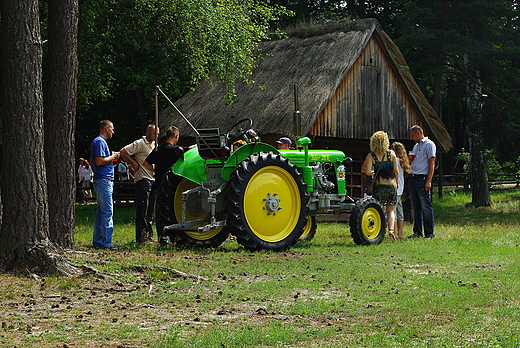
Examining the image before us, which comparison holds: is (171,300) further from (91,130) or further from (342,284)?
(91,130)

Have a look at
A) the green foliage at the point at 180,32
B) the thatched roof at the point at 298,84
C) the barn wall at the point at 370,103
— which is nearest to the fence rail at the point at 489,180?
the thatched roof at the point at 298,84

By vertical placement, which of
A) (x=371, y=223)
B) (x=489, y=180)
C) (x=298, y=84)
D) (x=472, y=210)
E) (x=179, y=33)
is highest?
(x=179, y=33)

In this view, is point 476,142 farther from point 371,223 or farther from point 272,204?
point 272,204

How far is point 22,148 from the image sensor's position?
8.27 meters

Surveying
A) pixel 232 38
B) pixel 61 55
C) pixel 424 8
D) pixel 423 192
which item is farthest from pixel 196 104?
pixel 61 55

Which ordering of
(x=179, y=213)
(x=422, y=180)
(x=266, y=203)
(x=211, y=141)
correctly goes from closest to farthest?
(x=266, y=203) → (x=211, y=141) → (x=179, y=213) → (x=422, y=180)

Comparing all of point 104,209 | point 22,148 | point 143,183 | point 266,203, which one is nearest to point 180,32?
point 143,183

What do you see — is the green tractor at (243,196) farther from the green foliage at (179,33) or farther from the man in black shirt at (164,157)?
the green foliage at (179,33)

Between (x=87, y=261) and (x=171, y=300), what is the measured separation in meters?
2.12

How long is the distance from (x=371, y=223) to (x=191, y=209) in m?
2.90

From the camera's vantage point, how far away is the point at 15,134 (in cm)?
830

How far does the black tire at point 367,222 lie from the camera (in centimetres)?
1156

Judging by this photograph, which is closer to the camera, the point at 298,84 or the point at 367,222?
the point at 367,222

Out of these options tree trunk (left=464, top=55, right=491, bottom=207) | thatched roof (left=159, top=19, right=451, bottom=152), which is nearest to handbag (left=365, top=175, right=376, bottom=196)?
thatched roof (left=159, top=19, right=451, bottom=152)
